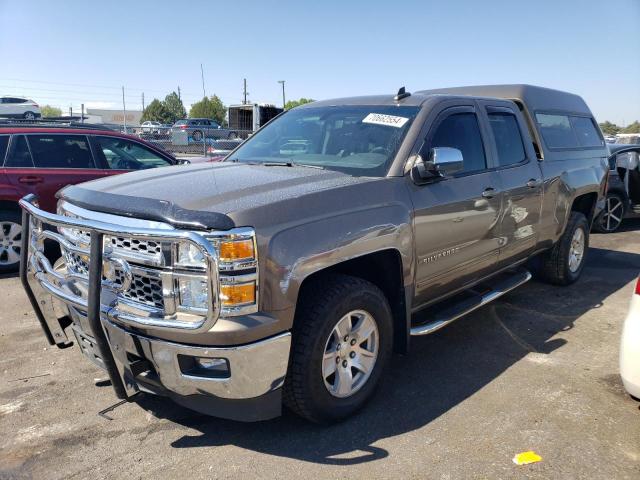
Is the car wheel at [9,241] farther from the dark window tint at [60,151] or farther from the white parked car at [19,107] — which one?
the white parked car at [19,107]

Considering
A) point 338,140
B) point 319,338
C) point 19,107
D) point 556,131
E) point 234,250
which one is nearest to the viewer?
point 234,250

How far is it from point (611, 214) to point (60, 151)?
908 cm

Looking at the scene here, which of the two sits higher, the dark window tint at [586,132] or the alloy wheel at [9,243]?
the dark window tint at [586,132]

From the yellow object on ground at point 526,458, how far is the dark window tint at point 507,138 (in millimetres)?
2408

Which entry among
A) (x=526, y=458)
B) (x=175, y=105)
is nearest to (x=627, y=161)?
(x=526, y=458)

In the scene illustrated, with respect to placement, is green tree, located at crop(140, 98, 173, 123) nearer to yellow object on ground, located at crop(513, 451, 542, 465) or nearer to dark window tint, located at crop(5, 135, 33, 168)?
dark window tint, located at crop(5, 135, 33, 168)

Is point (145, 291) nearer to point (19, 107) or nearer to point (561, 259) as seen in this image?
point (561, 259)

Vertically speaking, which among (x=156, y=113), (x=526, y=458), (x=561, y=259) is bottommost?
(x=526, y=458)

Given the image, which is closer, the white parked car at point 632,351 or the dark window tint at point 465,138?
the white parked car at point 632,351

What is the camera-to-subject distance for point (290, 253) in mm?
2641

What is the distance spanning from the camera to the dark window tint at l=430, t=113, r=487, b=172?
12.9ft

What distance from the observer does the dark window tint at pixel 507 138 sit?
4551 millimetres

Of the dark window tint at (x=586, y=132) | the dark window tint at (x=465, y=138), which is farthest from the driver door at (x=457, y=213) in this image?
the dark window tint at (x=586, y=132)

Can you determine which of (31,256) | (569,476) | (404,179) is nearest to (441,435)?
(569,476)
